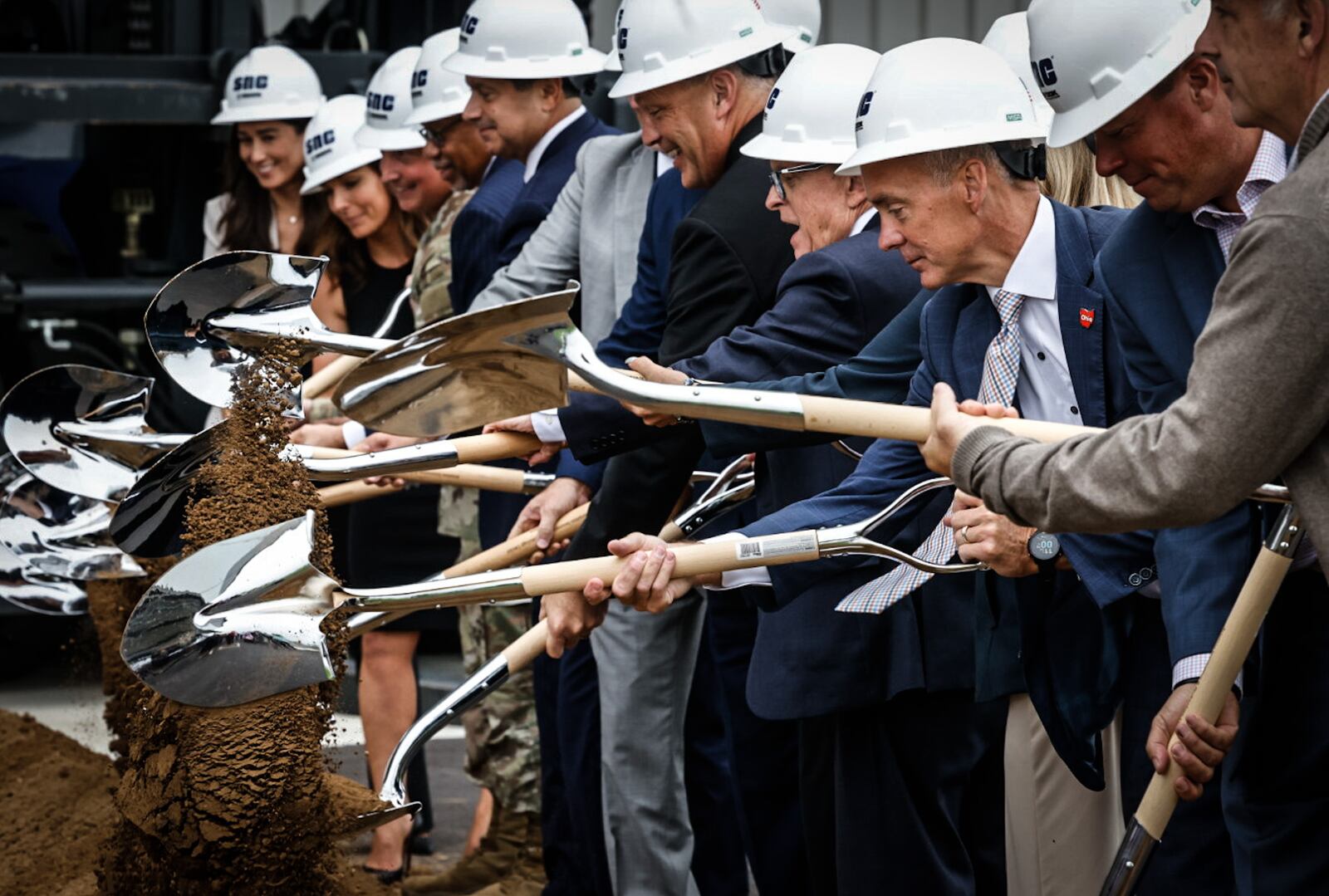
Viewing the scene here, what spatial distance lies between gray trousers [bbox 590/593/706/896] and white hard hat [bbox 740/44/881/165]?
3.67 ft

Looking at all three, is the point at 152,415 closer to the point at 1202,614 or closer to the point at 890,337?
the point at 890,337

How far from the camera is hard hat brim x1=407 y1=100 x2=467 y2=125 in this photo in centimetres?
574

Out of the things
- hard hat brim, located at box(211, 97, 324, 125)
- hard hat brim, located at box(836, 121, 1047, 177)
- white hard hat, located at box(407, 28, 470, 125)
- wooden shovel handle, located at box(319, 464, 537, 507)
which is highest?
hard hat brim, located at box(836, 121, 1047, 177)

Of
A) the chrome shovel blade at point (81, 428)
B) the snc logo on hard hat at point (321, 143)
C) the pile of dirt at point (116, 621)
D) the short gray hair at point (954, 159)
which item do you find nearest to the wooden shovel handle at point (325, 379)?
the chrome shovel blade at point (81, 428)

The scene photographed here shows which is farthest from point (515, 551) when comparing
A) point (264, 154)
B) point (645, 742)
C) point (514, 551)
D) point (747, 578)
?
point (264, 154)

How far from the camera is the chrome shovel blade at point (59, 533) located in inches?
183

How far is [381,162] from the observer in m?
6.18

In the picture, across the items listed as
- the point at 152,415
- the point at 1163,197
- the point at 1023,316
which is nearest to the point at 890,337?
the point at 1023,316

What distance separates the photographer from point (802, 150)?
3740mm

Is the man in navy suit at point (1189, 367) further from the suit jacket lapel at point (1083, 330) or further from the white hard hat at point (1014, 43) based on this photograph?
the white hard hat at point (1014, 43)

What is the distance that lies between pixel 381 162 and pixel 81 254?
2.06 metres

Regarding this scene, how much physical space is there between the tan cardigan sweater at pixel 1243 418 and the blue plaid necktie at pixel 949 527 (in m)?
0.81

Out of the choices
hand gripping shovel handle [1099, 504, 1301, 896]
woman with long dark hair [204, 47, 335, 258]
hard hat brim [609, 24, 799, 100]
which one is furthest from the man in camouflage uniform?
hand gripping shovel handle [1099, 504, 1301, 896]

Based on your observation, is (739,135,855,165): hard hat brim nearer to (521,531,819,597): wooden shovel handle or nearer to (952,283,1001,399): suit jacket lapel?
(952,283,1001,399): suit jacket lapel
